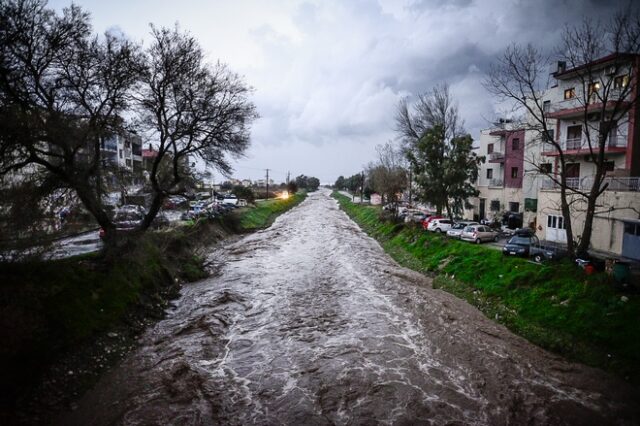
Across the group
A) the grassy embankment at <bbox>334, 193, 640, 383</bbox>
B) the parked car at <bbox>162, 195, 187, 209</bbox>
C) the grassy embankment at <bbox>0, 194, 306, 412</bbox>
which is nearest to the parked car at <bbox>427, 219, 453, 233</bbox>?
the grassy embankment at <bbox>334, 193, 640, 383</bbox>

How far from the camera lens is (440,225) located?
31.4 meters

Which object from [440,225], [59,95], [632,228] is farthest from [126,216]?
[632,228]

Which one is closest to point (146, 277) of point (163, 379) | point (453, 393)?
point (163, 379)

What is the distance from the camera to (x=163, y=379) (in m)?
10.8

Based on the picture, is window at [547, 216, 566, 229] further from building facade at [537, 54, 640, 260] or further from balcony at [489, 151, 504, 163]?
balcony at [489, 151, 504, 163]

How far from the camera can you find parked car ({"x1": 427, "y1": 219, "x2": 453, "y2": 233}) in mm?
31156

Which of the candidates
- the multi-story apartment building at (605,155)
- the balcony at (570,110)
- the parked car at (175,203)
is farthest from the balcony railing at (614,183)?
the parked car at (175,203)

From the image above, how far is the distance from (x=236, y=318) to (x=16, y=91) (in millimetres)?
12831

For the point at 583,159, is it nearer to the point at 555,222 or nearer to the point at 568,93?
the point at 568,93

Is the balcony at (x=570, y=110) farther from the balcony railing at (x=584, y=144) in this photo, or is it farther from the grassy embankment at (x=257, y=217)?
the grassy embankment at (x=257, y=217)

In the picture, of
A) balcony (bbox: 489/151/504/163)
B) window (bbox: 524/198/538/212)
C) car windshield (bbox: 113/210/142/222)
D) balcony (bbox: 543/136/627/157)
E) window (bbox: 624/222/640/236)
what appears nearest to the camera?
car windshield (bbox: 113/210/142/222)

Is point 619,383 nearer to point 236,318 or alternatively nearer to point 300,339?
point 300,339

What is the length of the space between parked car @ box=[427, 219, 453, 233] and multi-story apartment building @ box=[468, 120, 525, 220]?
26.3ft

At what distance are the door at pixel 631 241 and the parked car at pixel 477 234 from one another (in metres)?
7.78
